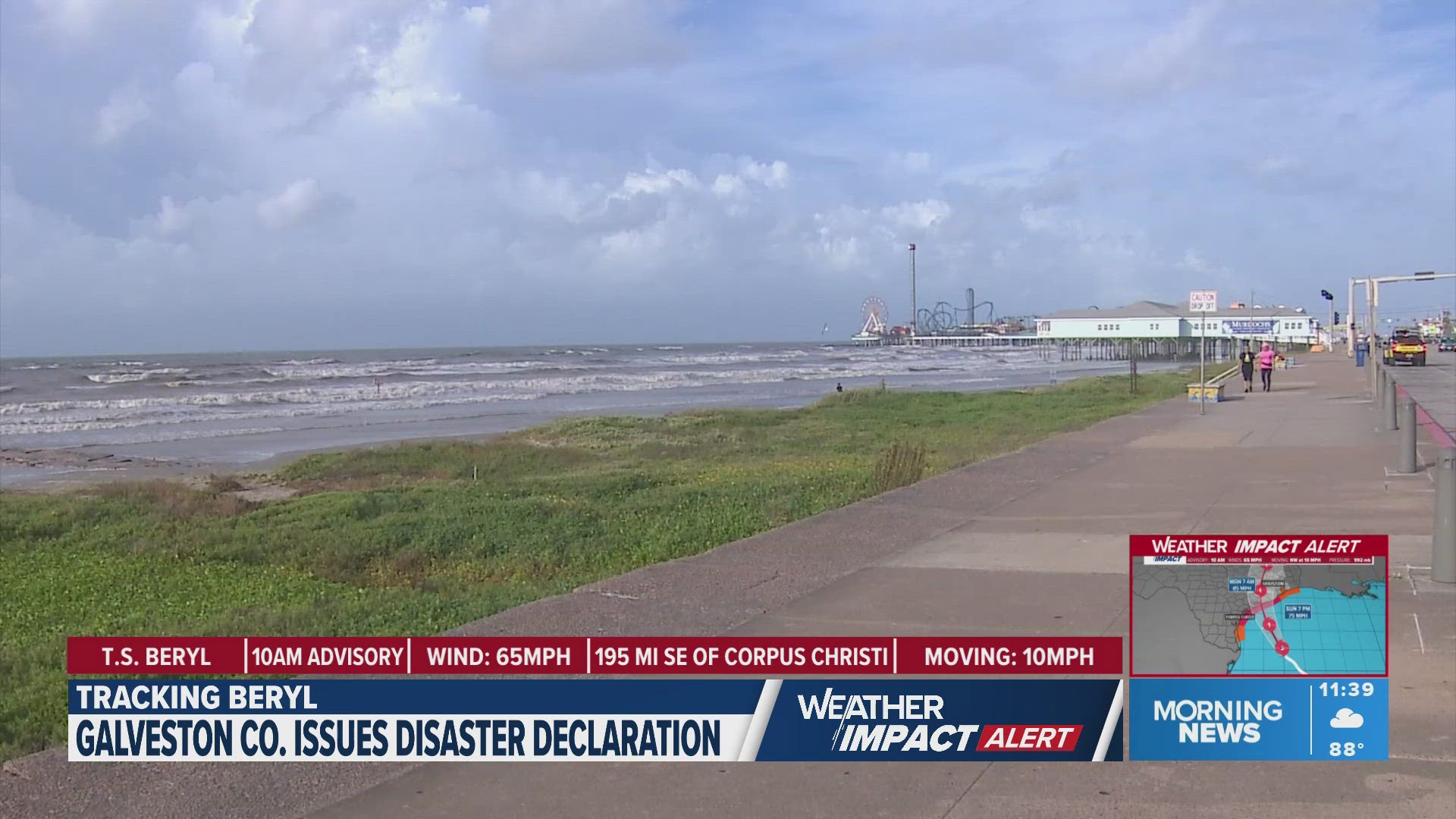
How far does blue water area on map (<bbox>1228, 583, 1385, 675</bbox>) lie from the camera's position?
4543 mm

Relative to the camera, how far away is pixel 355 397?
169ft

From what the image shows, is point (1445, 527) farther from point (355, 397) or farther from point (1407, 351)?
point (1407, 351)

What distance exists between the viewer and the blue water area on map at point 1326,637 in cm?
454

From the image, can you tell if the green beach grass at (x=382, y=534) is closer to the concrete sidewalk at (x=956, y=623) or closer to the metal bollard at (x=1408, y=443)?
the concrete sidewalk at (x=956, y=623)

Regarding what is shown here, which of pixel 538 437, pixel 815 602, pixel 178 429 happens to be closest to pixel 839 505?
pixel 815 602

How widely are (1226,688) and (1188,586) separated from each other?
15.3 inches

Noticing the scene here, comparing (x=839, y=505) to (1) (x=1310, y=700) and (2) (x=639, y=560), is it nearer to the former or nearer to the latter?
(2) (x=639, y=560)

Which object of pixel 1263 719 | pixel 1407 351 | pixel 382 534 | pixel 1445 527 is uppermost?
pixel 1407 351

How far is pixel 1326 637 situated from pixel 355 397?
50047 mm

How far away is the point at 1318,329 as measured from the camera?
116250 millimetres

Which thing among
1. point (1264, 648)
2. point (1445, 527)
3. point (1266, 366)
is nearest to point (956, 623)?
point (1264, 648)

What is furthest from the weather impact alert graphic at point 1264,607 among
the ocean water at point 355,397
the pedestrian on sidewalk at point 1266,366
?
the pedestrian on sidewalk at point 1266,366

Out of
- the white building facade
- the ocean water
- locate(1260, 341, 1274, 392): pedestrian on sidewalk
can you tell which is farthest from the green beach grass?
the white building facade

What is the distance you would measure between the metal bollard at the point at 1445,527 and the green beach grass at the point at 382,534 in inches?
205
